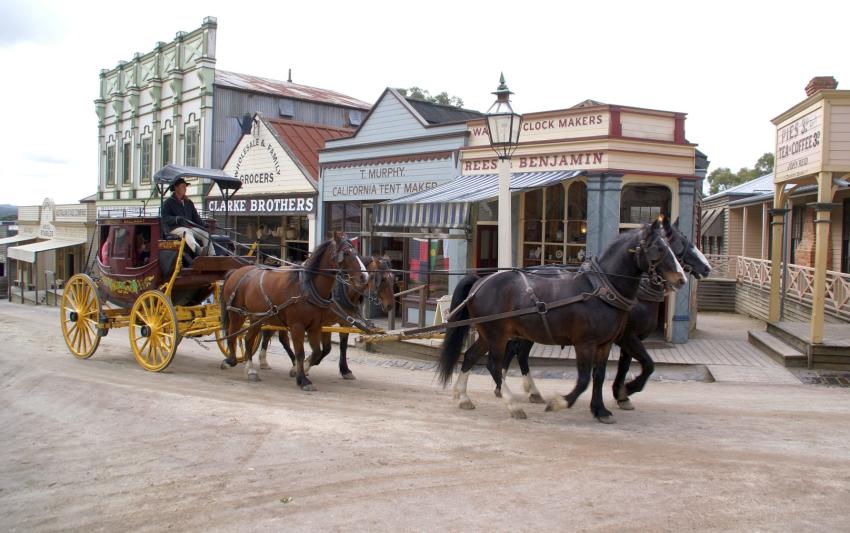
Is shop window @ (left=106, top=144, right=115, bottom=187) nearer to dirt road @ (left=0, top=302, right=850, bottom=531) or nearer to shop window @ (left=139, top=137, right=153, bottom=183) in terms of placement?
shop window @ (left=139, top=137, right=153, bottom=183)

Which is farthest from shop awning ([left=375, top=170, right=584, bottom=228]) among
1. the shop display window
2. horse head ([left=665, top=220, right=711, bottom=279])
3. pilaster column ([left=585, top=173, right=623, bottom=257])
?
horse head ([left=665, top=220, right=711, bottom=279])

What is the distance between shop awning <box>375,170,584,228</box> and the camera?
40.1 ft

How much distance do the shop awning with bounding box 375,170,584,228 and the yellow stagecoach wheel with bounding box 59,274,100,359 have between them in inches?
205

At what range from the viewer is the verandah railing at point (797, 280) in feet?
44.9

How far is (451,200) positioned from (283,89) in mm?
18349

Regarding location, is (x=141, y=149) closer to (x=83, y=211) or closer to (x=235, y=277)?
(x=83, y=211)

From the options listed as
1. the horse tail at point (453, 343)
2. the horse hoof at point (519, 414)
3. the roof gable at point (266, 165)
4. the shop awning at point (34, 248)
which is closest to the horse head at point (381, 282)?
the horse tail at point (453, 343)

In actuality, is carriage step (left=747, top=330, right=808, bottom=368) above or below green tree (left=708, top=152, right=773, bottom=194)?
below

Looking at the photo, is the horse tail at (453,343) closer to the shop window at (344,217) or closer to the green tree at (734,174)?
the shop window at (344,217)

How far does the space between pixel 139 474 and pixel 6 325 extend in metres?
14.7

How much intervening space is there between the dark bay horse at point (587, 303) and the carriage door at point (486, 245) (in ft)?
23.0

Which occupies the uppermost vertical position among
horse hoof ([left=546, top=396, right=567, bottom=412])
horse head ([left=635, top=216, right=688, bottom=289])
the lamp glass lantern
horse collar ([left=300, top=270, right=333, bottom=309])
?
the lamp glass lantern

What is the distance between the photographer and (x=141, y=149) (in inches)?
1155

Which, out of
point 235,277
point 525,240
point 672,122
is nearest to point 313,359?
point 235,277
